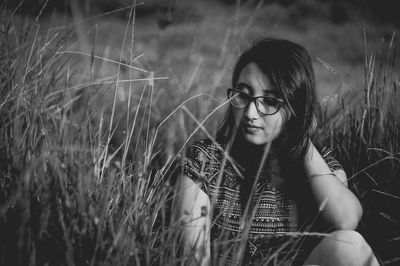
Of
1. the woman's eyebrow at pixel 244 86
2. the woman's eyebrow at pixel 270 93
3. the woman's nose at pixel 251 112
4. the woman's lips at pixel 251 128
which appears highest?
the woman's eyebrow at pixel 244 86

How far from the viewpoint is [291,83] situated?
169 cm

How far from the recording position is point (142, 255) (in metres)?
1.13

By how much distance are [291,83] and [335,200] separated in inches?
20.2

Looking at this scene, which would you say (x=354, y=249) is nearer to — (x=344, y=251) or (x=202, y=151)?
(x=344, y=251)

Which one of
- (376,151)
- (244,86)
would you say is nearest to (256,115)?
(244,86)

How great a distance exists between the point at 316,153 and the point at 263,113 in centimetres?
35

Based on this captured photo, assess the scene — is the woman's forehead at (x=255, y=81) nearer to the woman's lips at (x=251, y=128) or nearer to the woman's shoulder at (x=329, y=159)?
the woman's lips at (x=251, y=128)

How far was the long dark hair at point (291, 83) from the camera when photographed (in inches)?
65.1

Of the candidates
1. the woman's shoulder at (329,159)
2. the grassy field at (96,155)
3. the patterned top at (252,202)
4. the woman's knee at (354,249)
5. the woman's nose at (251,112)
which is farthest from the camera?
the woman's shoulder at (329,159)

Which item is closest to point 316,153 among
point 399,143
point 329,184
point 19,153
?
point 329,184

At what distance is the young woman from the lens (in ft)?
5.25

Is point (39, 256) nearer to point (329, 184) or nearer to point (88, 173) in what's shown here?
point (88, 173)

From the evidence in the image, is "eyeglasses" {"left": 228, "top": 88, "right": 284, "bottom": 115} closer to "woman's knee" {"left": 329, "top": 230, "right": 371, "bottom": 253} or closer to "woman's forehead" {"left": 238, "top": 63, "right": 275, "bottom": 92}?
"woman's forehead" {"left": 238, "top": 63, "right": 275, "bottom": 92}

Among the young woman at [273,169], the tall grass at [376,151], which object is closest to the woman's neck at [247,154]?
the young woman at [273,169]
